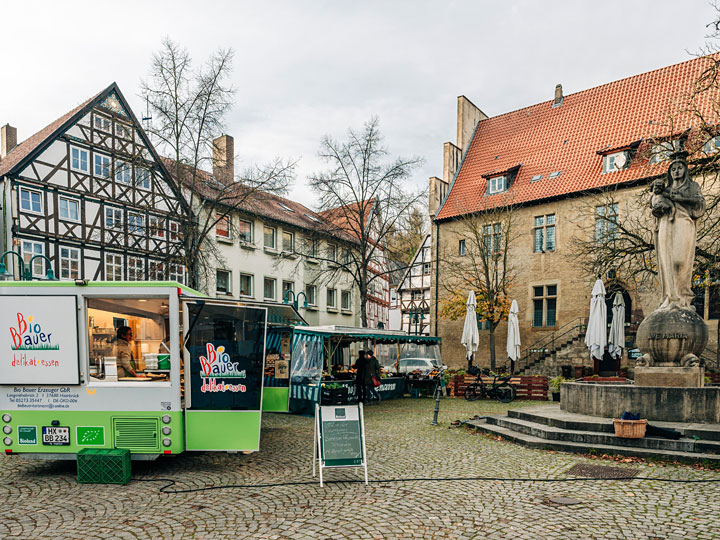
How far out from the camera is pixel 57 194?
2428 cm

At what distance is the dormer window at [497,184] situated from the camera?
99.2ft

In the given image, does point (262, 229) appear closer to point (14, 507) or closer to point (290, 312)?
point (290, 312)

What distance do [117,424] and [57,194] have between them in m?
20.6

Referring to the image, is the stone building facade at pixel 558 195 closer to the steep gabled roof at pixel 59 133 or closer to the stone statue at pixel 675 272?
the stone statue at pixel 675 272

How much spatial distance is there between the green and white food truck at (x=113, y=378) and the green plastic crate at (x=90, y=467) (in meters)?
0.27

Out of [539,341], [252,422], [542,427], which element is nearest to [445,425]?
[542,427]

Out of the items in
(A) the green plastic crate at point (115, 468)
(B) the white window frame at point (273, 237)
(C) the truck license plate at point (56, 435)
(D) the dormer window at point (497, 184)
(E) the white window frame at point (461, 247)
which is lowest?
(A) the green plastic crate at point (115, 468)

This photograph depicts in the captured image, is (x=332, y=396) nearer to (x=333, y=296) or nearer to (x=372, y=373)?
(x=372, y=373)

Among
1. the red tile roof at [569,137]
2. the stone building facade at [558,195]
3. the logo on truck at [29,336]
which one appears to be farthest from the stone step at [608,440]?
the red tile roof at [569,137]

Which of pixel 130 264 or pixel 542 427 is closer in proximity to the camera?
pixel 542 427

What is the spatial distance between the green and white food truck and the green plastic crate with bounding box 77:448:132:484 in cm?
27

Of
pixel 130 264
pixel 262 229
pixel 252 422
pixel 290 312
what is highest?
pixel 262 229

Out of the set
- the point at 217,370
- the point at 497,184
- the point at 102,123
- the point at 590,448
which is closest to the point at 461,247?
the point at 497,184

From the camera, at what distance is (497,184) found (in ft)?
100
